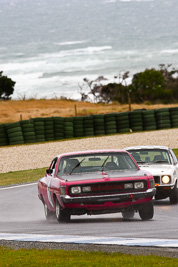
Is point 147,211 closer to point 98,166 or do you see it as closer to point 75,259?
point 98,166

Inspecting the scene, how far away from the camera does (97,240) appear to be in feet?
32.3

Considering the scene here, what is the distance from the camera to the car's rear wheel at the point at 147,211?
1184cm

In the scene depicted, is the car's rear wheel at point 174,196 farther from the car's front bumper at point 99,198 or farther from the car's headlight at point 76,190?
the car's headlight at point 76,190

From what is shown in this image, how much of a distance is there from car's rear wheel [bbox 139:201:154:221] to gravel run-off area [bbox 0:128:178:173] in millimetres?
21334

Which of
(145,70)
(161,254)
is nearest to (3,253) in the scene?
(161,254)

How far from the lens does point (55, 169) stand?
41.2 feet

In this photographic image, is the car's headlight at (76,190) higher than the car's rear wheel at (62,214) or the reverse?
higher

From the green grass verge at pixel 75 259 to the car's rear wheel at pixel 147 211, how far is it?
3.09 m

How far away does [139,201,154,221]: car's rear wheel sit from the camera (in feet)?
38.9

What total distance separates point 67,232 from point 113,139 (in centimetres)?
3532

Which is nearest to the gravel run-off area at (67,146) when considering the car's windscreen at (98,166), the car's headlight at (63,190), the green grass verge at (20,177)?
the green grass verge at (20,177)

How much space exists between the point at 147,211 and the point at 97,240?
2.32 m

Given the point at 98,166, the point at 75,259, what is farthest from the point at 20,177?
the point at 75,259

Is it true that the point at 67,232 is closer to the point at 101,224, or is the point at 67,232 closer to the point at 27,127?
the point at 101,224
